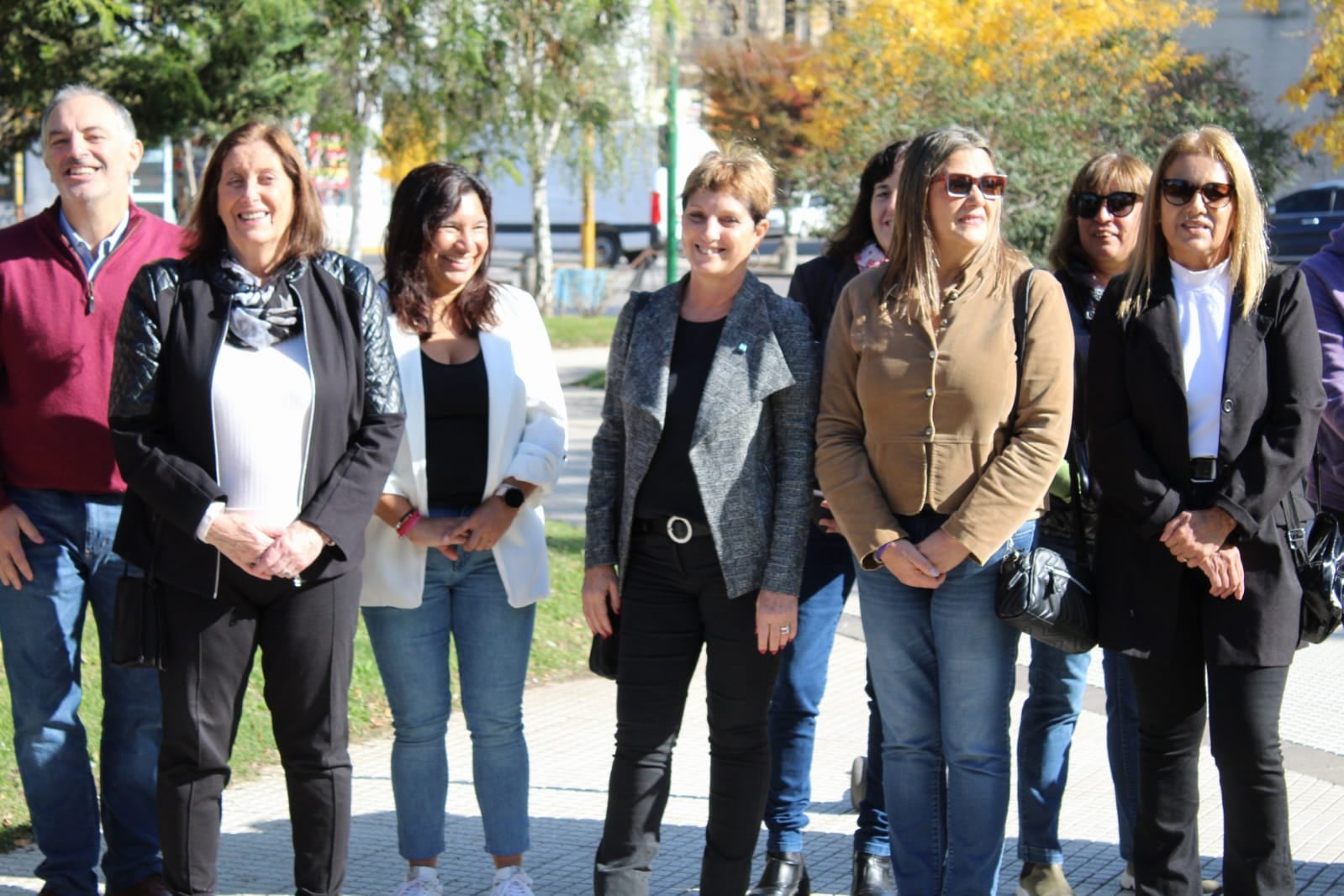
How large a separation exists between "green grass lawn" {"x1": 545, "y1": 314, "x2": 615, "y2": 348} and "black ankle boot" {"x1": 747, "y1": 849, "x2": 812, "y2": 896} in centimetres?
1443

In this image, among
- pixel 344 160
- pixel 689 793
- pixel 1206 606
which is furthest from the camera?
pixel 344 160

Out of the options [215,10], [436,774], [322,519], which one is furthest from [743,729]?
[215,10]

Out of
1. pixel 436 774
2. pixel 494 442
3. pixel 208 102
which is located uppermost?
pixel 208 102

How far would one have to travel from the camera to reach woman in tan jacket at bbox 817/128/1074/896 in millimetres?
3416

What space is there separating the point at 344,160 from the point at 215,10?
780 centimetres

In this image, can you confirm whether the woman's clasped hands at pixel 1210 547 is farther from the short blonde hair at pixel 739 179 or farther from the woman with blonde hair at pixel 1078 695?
the short blonde hair at pixel 739 179

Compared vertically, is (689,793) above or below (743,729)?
below

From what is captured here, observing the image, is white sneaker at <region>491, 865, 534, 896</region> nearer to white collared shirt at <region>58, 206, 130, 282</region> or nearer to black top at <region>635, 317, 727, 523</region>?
black top at <region>635, 317, 727, 523</region>

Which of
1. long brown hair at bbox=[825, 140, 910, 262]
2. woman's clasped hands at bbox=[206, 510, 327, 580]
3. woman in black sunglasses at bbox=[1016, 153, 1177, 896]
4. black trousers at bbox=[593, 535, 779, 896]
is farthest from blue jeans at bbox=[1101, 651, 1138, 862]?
woman's clasped hands at bbox=[206, 510, 327, 580]

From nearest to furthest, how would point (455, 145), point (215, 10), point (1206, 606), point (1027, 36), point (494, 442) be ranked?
point (1206, 606), point (494, 442), point (215, 10), point (455, 145), point (1027, 36)

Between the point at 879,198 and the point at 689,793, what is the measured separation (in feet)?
6.72

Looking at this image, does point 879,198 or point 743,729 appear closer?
point 743,729

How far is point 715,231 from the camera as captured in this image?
360 cm

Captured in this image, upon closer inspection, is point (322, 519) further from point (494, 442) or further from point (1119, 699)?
point (1119, 699)
